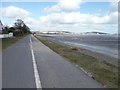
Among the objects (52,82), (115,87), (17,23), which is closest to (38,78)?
(52,82)

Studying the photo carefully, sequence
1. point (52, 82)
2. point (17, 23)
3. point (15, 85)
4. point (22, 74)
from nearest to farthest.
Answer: point (15, 85), point (52, 82), point (22, 74), point (17, 23)

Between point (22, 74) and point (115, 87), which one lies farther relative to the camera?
point (22, 74)

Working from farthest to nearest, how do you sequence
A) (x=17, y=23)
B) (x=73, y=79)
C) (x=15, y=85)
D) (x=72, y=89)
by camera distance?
(x=17, y=23) → (x=73, y=79) → (x=15, y=85) → (x=72, y=89)

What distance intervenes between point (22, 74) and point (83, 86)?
352 cm

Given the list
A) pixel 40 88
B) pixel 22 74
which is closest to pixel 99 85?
pixel 40 88

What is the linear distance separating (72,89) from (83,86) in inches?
25.7

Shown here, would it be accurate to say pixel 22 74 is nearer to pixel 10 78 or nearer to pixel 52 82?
pixel 10 78

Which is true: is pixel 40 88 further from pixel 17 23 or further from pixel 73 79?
pixel 17 23

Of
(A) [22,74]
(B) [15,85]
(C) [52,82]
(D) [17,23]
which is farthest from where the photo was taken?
(D) [17,23]

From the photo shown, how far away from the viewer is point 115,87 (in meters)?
9.56

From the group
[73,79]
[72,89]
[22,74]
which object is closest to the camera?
[72,89]

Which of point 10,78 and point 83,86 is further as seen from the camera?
point 10,78

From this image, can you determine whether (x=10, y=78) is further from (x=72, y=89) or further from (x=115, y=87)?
(x=115, y=87)

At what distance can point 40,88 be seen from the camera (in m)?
8.85
